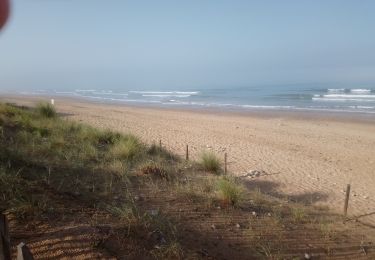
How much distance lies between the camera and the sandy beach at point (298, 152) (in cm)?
809

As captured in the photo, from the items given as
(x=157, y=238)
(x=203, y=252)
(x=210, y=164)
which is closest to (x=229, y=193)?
(x=203, y=252)

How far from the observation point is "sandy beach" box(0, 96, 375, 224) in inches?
319

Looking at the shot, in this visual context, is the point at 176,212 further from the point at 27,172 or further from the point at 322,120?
the point at 322,120

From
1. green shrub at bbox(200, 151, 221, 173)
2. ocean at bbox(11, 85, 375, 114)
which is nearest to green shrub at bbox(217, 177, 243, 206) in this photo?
green shrub at bbox(200, 151, 221, 173)

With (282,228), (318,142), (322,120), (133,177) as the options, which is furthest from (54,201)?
(322,120)

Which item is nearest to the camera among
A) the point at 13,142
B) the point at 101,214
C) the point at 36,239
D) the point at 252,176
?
the point at 36,239

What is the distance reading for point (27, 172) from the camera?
5.31 metres

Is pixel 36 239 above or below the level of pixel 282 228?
above

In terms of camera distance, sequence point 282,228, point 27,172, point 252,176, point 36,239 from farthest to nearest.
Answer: point 252,176 → point 27,172 → point 282,228 → point 36,239

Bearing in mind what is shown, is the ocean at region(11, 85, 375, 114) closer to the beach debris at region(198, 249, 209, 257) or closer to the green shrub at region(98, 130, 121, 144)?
the green shrub at region(98, 130, 121, 144)

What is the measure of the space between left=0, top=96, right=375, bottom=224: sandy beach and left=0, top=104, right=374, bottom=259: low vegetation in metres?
1.70

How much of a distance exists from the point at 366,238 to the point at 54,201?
14.0 feet

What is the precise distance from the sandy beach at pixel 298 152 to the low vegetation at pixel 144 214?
170 centimetres

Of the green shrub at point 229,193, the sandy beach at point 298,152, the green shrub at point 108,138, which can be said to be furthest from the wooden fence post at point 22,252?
the green shrub at point 108,138
